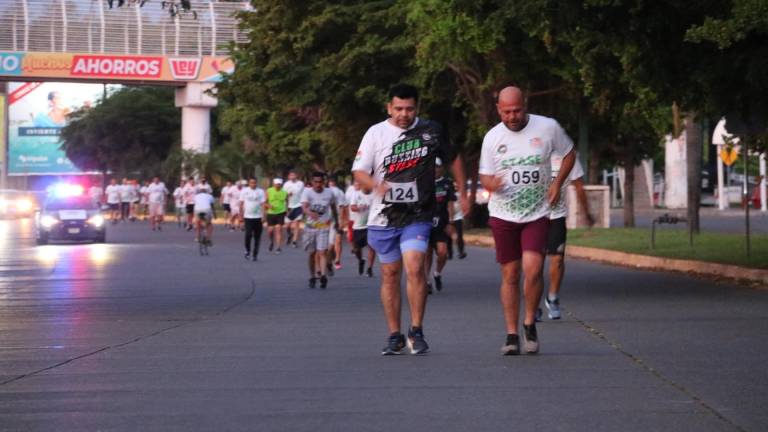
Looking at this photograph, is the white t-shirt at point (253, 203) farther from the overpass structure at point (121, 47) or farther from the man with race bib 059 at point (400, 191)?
the overpass structure at point (121, 47)

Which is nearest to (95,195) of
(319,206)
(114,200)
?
(114,200)

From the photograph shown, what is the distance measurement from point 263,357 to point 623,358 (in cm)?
269

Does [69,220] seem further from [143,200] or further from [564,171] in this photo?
[564,171]

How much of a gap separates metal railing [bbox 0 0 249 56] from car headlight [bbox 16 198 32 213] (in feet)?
27.1

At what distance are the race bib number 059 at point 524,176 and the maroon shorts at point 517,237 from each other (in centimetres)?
29

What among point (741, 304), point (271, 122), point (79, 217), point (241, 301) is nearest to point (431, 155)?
point (741, 304)

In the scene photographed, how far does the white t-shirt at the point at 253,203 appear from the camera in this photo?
31438mm

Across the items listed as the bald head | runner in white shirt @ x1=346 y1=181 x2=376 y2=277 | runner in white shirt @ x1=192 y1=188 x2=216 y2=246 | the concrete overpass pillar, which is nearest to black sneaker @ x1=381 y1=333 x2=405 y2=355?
the bald head

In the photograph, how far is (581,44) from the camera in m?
19.9

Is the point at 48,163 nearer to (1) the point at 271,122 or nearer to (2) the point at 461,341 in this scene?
(1) the point at 271,122

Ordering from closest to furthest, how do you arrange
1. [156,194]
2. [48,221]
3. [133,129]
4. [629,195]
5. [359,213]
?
[359,213]
[48,221]
[629,195]
[156,194]
[133,129]

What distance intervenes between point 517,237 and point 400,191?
0.94m

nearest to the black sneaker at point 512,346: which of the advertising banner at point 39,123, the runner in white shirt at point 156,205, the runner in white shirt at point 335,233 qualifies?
the runner in white shirt at point 335,233

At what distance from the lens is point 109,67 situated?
2808 inches
